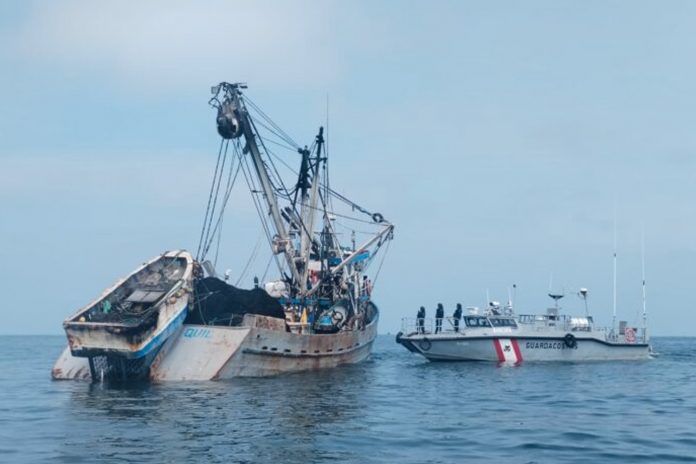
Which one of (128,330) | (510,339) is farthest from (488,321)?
(128,330)

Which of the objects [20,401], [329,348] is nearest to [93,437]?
[20,401]

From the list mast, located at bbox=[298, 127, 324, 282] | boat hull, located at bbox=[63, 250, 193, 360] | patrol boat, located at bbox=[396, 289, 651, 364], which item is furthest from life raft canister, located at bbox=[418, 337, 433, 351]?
boat hull, located at bbox=[63, 250, 193, 360]

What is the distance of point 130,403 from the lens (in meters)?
25.1

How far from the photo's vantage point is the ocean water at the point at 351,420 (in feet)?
57.6

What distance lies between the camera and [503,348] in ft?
145

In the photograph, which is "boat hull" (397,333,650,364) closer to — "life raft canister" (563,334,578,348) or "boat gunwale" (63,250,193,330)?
"life raft canister" (563,334,578,348)

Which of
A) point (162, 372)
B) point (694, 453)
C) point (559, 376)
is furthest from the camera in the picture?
point (559, 376)

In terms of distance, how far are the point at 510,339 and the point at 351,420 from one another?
23642 mm

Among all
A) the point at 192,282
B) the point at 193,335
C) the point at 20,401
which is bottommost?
the point at 20,401

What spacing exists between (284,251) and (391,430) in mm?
20204

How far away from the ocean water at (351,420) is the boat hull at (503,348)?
789 centimetres

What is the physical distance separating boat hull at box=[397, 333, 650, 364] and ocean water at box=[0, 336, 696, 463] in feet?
25.9

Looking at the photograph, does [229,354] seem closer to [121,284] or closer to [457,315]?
[121,284]

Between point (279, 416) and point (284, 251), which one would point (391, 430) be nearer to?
point (279, 416)
